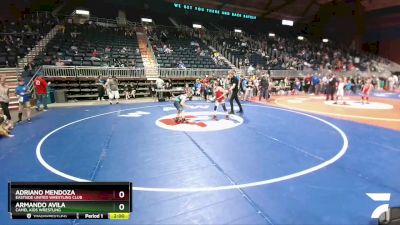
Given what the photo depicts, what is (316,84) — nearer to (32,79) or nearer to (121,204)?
A: (32,79)

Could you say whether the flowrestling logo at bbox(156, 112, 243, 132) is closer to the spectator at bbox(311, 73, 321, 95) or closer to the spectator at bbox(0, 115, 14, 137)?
the spectator at bbox(0, 115, 14, 137)

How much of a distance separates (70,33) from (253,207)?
25.5 meters

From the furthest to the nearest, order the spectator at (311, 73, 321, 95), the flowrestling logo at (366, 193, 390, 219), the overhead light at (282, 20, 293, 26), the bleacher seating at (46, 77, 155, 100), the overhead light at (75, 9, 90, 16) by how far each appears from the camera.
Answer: the overhead light at (282, 20, 293, 26), the overhead light at (75, 9, 90, 16), the spectator at (311, 73, 321, 95), the bleacher seating at (46, 77, 155, 100), the flowrestling logo at (366, 193, 390, 219)

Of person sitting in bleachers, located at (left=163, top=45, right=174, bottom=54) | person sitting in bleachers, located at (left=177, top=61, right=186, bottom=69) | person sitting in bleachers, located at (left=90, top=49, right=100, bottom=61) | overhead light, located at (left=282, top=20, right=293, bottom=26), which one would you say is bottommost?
person sitting in bleachers, located at (left=177, top=61, right=186, bottom=69)

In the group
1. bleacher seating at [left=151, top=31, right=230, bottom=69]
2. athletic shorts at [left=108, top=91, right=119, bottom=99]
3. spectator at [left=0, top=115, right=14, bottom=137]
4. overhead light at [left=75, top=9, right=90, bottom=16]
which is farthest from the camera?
overhead light at [left=75, top=9, right=90, bottom=16]

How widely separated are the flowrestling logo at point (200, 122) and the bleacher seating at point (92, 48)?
1146 cm

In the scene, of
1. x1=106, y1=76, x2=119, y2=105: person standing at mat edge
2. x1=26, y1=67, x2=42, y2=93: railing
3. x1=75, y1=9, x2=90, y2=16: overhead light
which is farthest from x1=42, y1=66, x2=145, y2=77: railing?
x1=75, y1=9, x2=90, y2=16: overhead light

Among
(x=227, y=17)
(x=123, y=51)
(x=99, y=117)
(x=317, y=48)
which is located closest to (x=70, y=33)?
(x=123, y=51)

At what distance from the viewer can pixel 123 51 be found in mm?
23797

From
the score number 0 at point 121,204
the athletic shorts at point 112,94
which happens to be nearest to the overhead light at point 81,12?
the athletic shorts at point 112,94

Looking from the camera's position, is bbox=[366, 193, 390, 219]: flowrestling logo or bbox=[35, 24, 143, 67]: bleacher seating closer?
bbox=[366, 193, 390, 219]: flowrestling logo

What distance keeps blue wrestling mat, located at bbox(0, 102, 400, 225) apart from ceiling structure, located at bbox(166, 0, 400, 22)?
28.5 meters

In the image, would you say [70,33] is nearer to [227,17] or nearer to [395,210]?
[227,17]
